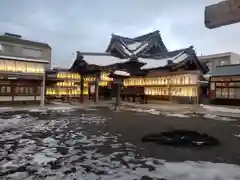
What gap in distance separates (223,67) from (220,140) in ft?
89.2

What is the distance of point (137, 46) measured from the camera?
Answer: 46500mm

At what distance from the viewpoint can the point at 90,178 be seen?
5.26 metres

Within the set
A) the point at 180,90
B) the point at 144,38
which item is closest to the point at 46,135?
the point at 180,90

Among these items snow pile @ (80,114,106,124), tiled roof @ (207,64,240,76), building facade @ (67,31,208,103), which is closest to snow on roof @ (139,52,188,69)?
building facade @ (67,31,208,103)

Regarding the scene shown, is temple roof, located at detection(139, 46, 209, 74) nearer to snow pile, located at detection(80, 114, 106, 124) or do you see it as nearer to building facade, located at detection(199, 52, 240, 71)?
building facade, located at detection(199, 52, 240, 71)

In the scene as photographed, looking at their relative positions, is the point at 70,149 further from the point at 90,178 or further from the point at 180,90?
the point at 180,90

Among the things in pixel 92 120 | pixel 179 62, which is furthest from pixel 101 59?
pixel 92 120

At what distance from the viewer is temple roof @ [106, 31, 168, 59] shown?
4459cm

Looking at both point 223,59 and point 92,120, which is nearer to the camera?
point 92,120

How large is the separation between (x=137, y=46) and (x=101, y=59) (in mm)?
9213

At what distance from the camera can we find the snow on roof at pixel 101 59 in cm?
3944

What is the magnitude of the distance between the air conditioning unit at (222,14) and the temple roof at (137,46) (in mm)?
39123

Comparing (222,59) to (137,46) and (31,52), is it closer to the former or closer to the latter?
(137,46)

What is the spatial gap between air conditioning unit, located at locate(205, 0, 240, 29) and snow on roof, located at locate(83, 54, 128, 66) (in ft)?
113
